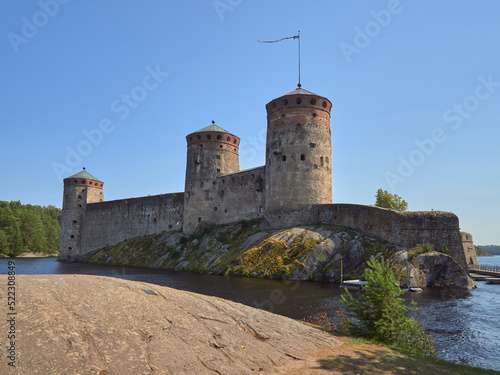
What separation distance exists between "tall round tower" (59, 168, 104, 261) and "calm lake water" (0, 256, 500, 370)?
47.8 meters

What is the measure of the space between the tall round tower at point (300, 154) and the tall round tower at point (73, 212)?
143 feet

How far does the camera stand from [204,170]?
52.9 metres

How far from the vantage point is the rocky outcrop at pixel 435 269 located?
95.4 feet

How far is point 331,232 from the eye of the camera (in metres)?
35.9

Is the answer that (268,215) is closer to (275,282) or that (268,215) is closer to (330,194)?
(330,194)

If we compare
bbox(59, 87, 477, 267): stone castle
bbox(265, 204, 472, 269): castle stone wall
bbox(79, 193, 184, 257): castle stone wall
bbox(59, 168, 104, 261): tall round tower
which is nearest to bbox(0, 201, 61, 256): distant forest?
bbox(59, 168, 104, 261): tall round tower

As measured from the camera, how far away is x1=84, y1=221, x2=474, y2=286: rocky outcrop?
3259 cm

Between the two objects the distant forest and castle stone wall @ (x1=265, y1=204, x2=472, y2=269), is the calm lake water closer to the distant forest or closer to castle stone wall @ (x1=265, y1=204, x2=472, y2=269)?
castle stone wall @ (x1=265, y1=204, x2=472, y2=269)

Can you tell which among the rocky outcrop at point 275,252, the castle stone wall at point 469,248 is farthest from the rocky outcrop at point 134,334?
the castle stone wall at point 469,248

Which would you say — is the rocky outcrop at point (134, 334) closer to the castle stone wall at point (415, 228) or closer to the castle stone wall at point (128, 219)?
the castle stone wall at point (415, 228)

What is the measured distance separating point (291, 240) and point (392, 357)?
2681 cm

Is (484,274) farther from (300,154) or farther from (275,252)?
(275,252)

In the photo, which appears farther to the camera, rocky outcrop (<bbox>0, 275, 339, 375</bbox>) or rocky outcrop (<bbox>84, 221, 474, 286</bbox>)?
rocky outcrop (<bbox>84, 221, 474, 286</bbox>)

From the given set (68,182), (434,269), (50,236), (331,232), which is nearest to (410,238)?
(434,269)
